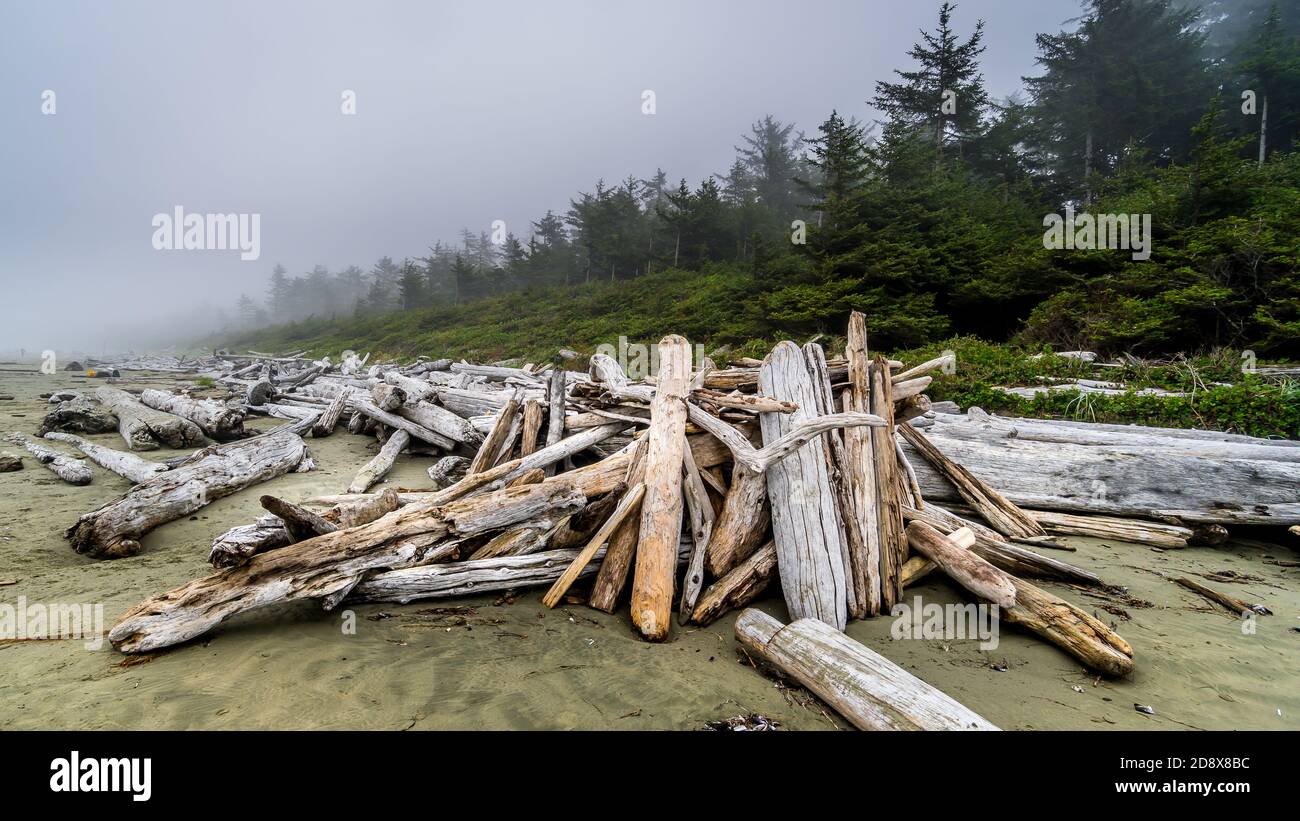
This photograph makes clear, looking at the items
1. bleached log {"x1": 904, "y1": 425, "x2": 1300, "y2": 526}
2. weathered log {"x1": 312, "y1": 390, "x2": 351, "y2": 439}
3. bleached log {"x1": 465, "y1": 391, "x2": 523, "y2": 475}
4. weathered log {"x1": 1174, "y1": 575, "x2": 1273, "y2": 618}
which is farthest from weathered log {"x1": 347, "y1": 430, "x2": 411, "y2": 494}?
weathered log {"x1": 1174, "y1": 575, "x2": 1273, "y2": 618}

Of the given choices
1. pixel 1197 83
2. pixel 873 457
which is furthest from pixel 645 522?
pixel 1197 83

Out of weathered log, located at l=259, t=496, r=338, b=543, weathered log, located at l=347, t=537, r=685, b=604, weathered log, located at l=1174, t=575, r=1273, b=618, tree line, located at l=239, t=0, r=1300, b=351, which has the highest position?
tree line, located at l=239, t=0, r=1300, b=351

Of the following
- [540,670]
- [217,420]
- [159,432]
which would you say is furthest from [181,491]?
[540,670]

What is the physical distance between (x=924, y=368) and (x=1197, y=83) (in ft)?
133

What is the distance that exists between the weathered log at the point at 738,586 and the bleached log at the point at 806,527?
0.14m

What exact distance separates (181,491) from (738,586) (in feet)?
19.3

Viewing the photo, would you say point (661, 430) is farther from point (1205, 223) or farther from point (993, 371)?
point (1205, 223)

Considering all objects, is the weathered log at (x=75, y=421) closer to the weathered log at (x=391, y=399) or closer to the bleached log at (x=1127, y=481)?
the weathered log at (x=391, y=399)

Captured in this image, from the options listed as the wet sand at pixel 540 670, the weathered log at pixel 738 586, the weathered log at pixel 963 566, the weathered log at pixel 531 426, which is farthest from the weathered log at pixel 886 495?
the weathered log at pixel 531 426

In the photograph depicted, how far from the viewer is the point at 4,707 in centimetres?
228

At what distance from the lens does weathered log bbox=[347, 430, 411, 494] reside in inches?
250

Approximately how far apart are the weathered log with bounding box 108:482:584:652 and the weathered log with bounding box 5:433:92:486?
5.52 metres

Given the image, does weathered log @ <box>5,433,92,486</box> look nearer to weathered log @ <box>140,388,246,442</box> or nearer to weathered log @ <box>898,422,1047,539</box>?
weathered log @ <box>140,388,246,442</box>

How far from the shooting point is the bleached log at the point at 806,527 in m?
3.44
